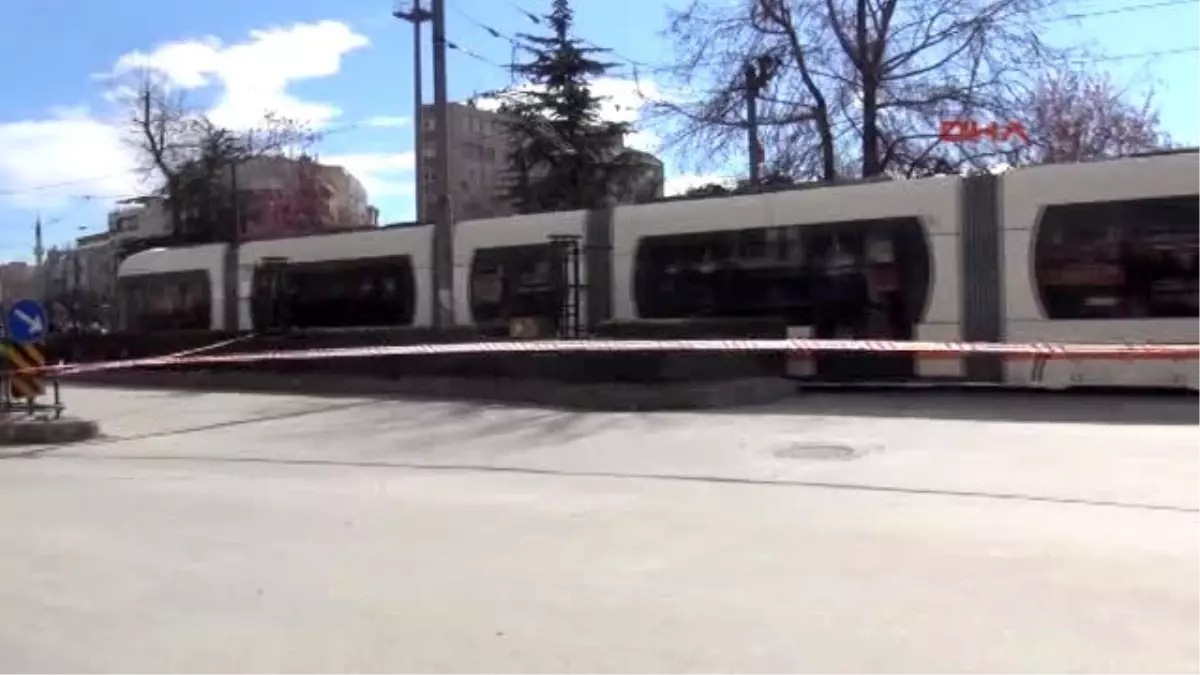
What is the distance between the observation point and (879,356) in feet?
61.3

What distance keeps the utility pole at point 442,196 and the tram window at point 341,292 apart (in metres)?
2.79

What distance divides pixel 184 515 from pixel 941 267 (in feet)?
38.5

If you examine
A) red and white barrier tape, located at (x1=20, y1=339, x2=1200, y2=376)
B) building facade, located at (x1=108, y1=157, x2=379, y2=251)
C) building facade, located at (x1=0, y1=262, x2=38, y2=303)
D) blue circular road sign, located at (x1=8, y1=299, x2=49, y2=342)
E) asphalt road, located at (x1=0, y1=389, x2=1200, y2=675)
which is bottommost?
asphalt road, located at (x1=0, y1=389, x2=1200, y2=675)

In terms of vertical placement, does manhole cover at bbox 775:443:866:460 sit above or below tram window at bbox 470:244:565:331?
below

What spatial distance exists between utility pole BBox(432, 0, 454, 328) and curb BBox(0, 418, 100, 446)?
6.59 meters

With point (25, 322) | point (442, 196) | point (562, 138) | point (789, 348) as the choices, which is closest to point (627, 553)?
point (789, 348)

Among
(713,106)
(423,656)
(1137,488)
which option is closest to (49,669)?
(423,656)

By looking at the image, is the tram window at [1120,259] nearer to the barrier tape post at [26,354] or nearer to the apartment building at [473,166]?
the apartment building at [473,166]

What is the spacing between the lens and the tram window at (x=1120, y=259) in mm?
16141

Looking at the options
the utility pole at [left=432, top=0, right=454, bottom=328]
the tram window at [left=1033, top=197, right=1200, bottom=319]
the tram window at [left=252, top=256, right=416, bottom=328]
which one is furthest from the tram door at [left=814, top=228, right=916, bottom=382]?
the tram window at [left=252, top=256, right=416, bottom=328]

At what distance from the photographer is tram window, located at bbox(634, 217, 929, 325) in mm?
18453

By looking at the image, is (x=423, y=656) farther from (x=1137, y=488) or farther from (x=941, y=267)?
(x=941, y=267)

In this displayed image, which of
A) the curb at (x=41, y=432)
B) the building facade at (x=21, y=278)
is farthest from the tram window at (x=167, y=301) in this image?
the building facade at (x=21, y=278)

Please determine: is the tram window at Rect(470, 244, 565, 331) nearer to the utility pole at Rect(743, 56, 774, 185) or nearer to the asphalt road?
the asphalt road
